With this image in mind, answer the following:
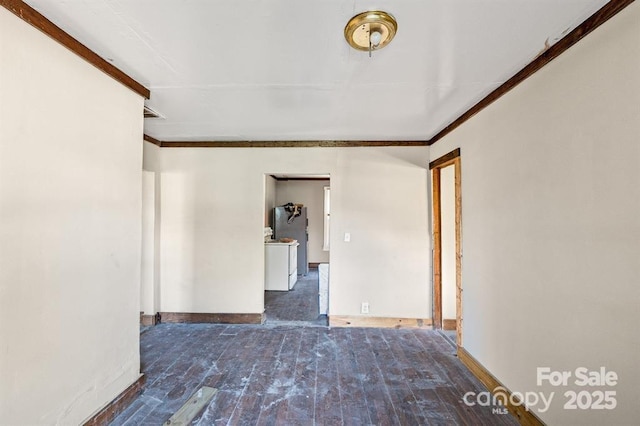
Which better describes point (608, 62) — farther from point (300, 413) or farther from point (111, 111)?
point (111, 111)

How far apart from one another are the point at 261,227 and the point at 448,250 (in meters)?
2.43

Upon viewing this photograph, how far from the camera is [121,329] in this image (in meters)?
2.03

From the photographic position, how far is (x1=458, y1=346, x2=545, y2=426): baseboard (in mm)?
1838

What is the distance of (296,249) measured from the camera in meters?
6.29

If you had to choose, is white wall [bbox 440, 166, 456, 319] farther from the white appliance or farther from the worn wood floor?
the white appliance

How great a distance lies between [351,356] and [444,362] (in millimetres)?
887

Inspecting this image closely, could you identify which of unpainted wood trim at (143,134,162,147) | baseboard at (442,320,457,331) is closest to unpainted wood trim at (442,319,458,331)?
baseboard at (442,320,457,331)

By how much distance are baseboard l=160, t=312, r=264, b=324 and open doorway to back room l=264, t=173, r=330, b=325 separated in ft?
0.68

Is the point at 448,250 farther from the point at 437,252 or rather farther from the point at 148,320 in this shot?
the point at 148,320

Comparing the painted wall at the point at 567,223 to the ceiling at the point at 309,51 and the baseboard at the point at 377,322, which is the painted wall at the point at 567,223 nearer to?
the ceiling at the point at 309,51

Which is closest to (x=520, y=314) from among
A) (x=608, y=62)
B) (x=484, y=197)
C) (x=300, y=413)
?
(x=484, y=197)

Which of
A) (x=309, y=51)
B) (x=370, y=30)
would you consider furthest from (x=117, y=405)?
(x=370, y=30)

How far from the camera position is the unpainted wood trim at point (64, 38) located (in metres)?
1.34

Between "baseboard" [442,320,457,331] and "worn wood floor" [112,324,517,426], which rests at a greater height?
"baseboard" [442,320,457,331]
